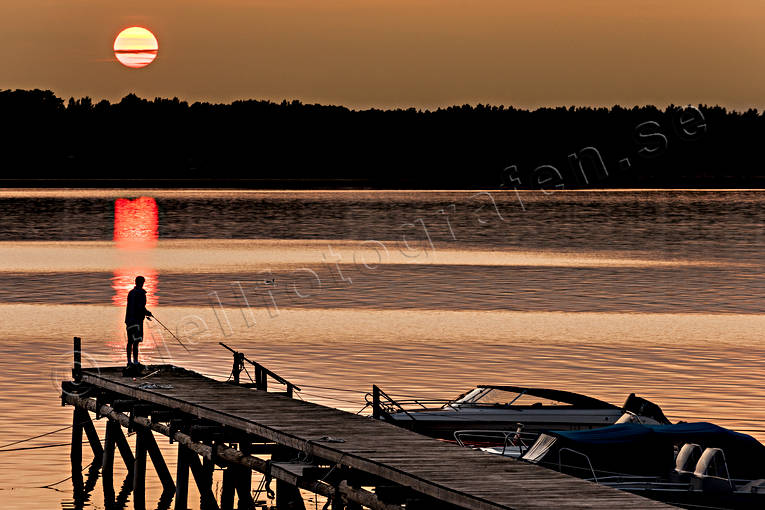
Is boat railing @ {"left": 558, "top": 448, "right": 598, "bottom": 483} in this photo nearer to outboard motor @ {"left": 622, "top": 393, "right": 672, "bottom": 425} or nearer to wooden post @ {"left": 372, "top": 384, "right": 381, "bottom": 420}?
outboard motor @ {"left": 622, "top": 393, "right": 672, "bottom": 425}

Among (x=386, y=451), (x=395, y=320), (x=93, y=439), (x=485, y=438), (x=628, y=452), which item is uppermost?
(x=395, y=320)

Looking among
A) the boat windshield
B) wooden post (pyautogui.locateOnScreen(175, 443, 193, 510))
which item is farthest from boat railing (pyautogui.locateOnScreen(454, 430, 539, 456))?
wooden post (pyautogui.locateOnScreen(175, 443, 193, 510))

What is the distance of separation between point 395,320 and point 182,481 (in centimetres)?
3521

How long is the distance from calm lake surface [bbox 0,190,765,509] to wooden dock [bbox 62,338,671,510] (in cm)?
188

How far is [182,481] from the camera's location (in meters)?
26.3

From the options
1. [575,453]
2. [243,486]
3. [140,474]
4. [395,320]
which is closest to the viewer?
[575,453]

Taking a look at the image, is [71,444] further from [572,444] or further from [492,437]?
[572,444]

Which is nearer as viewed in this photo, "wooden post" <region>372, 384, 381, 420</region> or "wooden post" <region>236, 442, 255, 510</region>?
"wooden post" <region>236, 442, 255, 510</region>

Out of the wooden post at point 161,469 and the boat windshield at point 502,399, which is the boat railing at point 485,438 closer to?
the boat windshield at point 502,399

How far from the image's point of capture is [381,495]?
67.5ft

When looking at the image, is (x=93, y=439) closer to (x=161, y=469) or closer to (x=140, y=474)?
(x=161, y=469)

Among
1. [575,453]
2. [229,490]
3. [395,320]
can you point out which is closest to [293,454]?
[229,490]

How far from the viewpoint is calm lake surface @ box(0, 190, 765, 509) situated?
39594 millimetres

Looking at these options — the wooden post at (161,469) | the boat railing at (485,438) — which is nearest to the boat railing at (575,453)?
A: the boat railing at (485,438)
